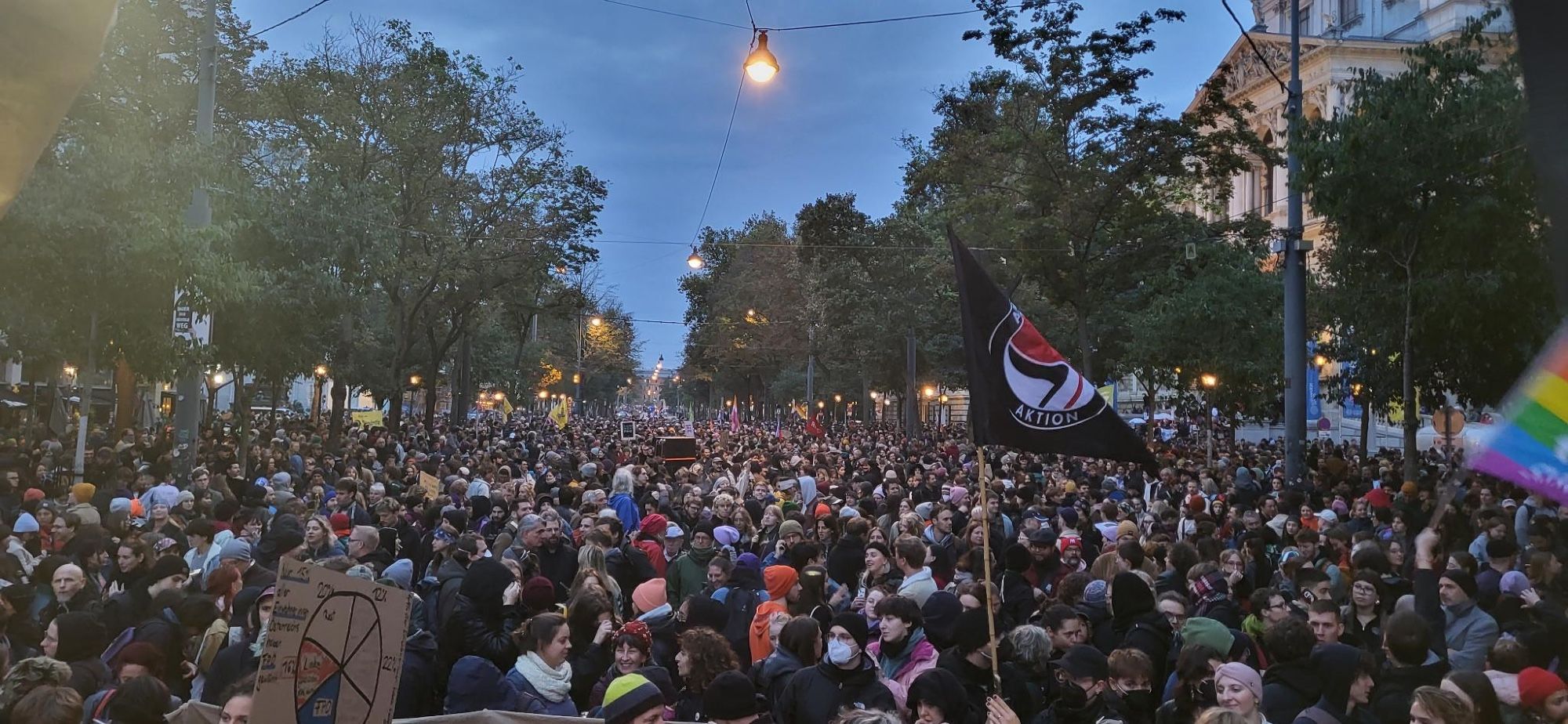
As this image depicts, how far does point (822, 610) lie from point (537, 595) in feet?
5.51

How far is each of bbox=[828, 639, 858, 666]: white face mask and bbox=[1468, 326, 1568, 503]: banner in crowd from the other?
3618mm

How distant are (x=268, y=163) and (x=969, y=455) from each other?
1996cm

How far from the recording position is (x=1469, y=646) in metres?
6.73

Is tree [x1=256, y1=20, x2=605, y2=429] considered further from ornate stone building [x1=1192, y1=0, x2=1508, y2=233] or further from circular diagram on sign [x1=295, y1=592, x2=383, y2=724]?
ornate stone building [x1=1192, y1=0, x2=1508, y2=233]

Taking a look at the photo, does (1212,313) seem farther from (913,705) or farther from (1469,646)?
(913,705)

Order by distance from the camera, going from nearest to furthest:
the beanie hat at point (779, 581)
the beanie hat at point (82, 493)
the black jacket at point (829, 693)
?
the black jacket at point (829, 693)
the beanie hat at point (779, 581)
the beanie hat at point (82, 493)

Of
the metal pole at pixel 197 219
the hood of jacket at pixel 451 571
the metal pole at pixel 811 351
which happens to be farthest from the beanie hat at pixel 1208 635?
the metal pole at pixel 811 351

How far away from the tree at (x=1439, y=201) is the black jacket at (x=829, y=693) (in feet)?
49.1

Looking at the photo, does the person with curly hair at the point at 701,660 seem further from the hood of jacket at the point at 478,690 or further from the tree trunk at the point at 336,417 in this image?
the tree trunk at the point at 336,417

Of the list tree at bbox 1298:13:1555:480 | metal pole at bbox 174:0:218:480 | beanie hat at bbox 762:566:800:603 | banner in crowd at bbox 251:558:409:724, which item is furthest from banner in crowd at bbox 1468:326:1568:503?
tree at bbox 1298:13:1555:480

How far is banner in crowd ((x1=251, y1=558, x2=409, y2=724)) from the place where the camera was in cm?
304

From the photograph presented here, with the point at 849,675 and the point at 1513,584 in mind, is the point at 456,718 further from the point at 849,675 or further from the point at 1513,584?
the point at 1513,584

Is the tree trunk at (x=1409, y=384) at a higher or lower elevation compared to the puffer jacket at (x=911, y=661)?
higher

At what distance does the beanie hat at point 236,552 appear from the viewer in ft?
25.0
